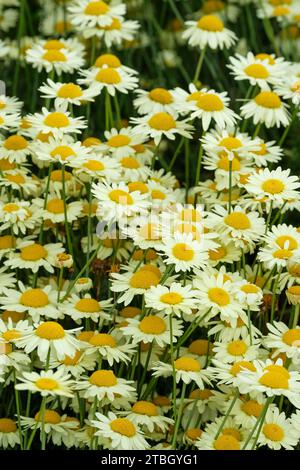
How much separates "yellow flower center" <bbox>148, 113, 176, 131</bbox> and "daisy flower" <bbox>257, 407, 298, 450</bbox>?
972 mm

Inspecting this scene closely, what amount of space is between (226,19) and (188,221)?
5.99 ft

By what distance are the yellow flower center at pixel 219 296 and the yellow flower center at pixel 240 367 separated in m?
0.15

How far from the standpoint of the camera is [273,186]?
2596 millimetres

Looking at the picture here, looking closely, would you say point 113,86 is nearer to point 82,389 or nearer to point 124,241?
point 124,241

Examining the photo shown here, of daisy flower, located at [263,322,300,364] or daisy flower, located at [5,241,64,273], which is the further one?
daisy flower, located at [5,241,64,273]

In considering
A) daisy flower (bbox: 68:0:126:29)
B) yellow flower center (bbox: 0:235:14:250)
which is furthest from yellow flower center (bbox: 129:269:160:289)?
daisy flower (bbox: 68:0:126:29)

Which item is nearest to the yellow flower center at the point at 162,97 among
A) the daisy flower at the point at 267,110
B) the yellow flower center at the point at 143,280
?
the daisy flower at the point at 267,110

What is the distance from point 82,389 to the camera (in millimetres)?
2377

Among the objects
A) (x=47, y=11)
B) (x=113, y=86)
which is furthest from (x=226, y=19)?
(x=113, y=86)

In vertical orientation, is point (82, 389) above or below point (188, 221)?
below

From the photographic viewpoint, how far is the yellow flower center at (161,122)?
2900 mm

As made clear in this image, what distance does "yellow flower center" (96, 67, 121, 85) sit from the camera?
3059mm

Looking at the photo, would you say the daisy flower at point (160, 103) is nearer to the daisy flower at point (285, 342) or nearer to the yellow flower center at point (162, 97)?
the yellow flower center at point (162, 97)

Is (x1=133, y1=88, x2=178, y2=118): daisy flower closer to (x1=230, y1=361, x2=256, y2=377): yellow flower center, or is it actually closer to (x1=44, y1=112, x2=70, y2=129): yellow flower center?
(x1=44, y1=112, x2=70, y2=129): yellow flower center
